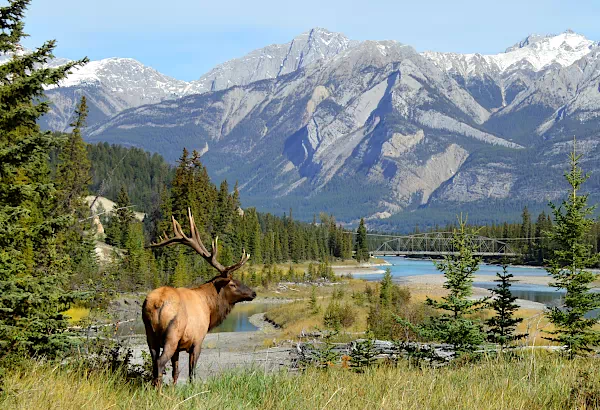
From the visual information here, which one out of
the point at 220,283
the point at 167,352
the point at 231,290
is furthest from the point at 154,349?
the point at 231,290

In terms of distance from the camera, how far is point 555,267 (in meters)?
18.2

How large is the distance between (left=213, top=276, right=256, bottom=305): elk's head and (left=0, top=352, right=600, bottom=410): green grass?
2385mm

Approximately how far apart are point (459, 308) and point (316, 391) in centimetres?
952

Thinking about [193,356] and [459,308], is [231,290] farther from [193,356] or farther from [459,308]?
[459,308]

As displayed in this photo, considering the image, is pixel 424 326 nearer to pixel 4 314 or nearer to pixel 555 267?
pixel 555 267

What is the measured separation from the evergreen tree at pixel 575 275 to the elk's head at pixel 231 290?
414 inches

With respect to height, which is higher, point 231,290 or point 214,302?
point 231,290

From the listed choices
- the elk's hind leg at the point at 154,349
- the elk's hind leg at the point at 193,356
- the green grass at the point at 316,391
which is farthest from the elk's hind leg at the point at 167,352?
the green grass at the point at 316,391

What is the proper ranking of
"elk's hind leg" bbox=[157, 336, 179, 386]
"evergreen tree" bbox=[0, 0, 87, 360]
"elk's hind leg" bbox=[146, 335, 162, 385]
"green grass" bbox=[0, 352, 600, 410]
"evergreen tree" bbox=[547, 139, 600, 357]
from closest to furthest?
1. "green grass" bbox=[0, 352, 600, 410]
2. "elk's hind leg" bbox=[157, 336, 179, 386]
3. "elk's hind leg" bbox=[146, 335, 162, 385]
4. "evergreen tree" bbox=[0, 0, 87, 360]
5. "evergreen tree" bbox=[547, 139, 600, 357]

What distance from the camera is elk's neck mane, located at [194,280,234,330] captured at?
920cm

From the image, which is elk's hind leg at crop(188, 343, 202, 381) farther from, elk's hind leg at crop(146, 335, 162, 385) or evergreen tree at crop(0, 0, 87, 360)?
evergreen tree at crop(0, 0, 87, 360)

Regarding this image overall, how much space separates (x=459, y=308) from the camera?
14.7 metres

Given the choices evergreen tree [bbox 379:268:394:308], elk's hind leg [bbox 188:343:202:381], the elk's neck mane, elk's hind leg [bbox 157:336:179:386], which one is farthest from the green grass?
evergreen tree [bbox 379:268:394:308]

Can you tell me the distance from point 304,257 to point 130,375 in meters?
115
